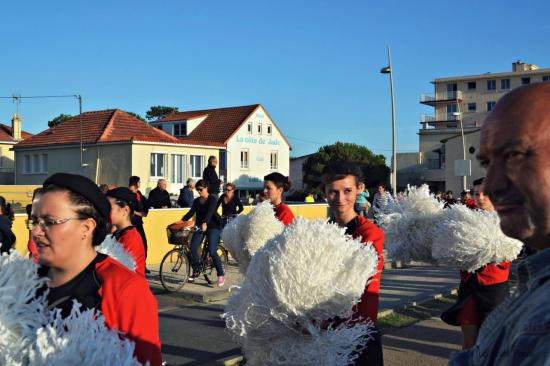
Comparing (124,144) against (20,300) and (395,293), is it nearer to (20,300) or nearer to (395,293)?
(395,293)

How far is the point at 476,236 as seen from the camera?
476 cm

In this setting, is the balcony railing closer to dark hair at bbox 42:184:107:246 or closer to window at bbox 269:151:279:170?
window at bbox 269:151:279:170

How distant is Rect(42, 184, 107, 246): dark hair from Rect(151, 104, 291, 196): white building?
41.2 m

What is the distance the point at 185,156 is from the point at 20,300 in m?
36.5

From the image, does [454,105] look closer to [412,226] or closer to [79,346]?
[412,226]

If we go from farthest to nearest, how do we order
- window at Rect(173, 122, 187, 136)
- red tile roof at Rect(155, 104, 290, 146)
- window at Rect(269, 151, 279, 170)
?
window at Rect(269, 151, 279, 170) < window at Rect(173, 122, 187, 136) < red tile roof at Rect(155, 104, 290, 146)

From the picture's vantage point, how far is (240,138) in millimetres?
46219

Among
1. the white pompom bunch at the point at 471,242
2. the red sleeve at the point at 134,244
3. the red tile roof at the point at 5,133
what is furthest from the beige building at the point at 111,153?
the white pompom bunch at the point at 471,242

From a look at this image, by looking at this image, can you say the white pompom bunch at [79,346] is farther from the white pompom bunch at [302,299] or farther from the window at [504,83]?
the window at [504,83]

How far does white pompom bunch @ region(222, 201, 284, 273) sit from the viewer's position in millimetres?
6434

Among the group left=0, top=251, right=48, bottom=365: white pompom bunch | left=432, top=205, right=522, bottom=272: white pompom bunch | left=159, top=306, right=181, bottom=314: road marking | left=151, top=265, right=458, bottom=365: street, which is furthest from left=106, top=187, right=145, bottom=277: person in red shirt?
left=159, top=306, right=181, bottom=314: road marking

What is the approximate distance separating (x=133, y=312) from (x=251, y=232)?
13.8ft

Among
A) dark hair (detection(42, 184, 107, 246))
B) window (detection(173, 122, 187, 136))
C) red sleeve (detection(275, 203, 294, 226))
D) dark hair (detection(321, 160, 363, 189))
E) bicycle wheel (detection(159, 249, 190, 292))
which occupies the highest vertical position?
window (detection(173, 122, 187, 136))

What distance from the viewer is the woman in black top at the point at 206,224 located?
1043 cm
